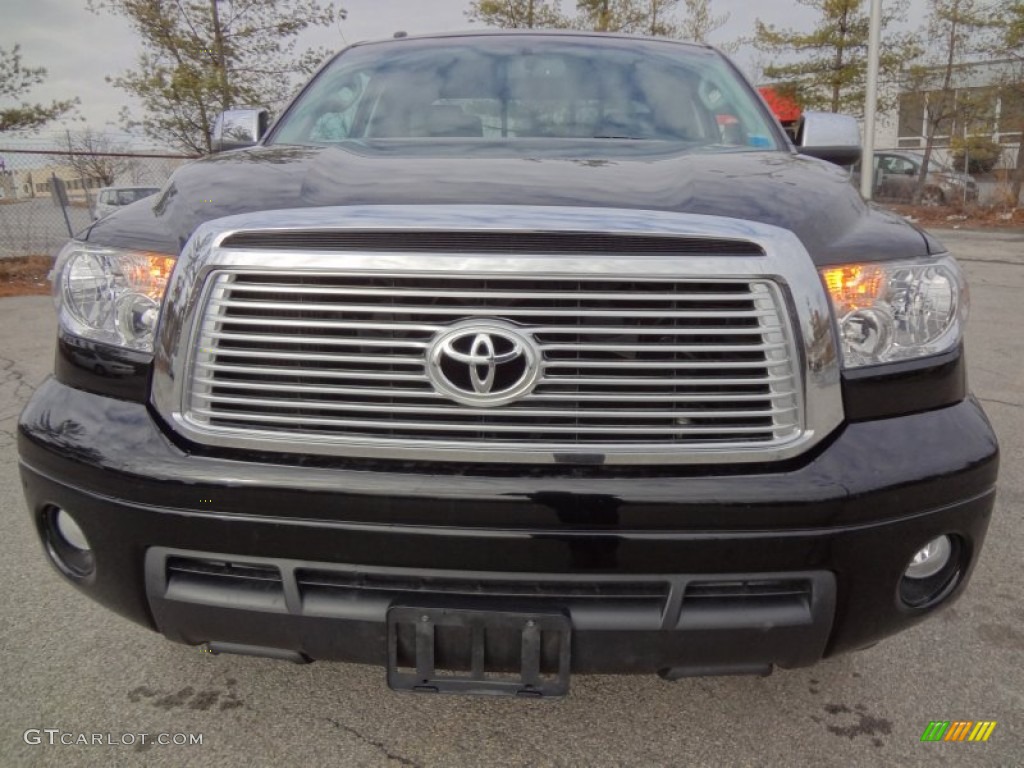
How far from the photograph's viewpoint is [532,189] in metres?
1.76

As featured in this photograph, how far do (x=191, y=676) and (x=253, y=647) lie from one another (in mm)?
726

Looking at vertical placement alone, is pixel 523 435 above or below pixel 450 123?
below

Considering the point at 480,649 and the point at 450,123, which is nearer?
the point at 480,649

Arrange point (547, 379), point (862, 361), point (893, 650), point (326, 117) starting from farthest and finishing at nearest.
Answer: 1. point (326, 117)
2. point (893, 650)
3. point (862, 361)
4. point (547, 379)

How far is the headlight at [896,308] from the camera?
5.68 ft

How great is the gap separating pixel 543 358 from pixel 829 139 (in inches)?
79.8

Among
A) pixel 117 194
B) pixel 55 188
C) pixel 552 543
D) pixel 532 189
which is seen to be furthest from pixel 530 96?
pixel 117 194

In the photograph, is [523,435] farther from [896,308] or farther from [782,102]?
[782,102]

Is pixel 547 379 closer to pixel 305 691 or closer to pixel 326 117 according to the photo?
pixel 305 691

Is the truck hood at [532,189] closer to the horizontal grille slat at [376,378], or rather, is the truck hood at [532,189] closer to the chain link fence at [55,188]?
the horizontal grille slat at [376,378]

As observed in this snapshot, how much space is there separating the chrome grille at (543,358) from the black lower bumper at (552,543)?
0.30ft

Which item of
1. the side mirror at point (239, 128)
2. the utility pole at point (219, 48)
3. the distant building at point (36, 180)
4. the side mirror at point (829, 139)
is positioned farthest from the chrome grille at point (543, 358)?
the distant building at point (36, 180)

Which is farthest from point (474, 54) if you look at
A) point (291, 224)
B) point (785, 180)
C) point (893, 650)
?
point (893, 650)

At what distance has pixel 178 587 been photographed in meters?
1.74
